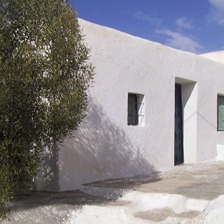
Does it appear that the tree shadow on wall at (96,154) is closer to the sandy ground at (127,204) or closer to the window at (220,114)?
the sandy ground at (127,204)

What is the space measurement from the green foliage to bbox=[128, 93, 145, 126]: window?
3.89 m

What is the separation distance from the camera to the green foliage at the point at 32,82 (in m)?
5.44

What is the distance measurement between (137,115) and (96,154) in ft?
6.44

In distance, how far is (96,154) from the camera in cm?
872

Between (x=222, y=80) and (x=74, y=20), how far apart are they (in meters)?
8.37

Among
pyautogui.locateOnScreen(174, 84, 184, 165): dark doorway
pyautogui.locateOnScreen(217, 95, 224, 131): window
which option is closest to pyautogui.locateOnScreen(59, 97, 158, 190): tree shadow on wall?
pyautogui.locateOnScreen(174, 84, 184, 165): dark doorway

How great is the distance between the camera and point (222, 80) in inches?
522

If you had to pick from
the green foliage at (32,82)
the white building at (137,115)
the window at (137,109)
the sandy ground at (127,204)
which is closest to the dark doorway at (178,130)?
the white building at (137,115)

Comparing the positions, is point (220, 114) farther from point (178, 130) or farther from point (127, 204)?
point (127, 204)

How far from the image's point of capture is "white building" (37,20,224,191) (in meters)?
8.48

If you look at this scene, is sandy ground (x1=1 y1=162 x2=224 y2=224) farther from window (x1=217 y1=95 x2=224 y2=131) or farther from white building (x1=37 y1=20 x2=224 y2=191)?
window (x1=217 y1=95 x2=224 y2=131)

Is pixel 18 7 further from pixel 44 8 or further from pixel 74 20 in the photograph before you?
pixel 74 20

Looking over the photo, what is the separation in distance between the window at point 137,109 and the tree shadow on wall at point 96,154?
774 mm

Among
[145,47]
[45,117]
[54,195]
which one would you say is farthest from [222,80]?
[45,117]
